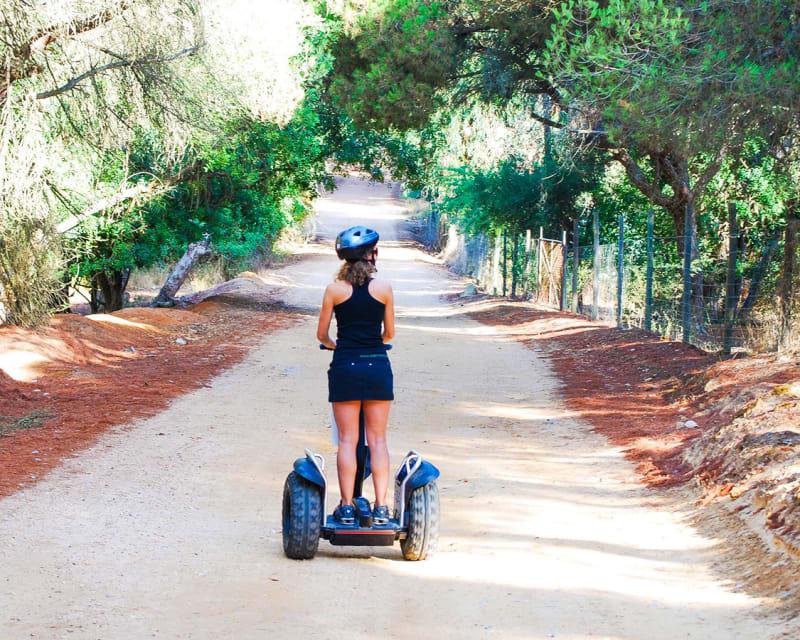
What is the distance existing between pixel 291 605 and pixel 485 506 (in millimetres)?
2664

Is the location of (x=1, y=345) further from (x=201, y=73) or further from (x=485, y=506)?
(x=485, y=506)

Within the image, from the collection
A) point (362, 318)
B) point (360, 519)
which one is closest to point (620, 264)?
point (362, 318)

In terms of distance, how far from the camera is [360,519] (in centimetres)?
625

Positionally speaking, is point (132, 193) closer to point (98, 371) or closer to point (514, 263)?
point (98, 371)

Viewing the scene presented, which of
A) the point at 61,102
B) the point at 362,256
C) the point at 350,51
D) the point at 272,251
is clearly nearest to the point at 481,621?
the point at 362,256

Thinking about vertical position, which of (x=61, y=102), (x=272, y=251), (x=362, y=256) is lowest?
(x=272, y=251)

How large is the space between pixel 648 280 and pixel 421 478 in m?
12.0

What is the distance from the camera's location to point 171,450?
9633mm

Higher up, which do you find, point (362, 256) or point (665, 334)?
point (362, 256)

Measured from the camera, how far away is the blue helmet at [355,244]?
20.2 feet

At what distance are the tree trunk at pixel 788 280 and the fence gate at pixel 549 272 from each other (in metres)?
12.3

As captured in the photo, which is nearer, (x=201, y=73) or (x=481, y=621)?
(x=481, y=621)

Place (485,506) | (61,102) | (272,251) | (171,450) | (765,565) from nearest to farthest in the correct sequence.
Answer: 1. (765,565)
2. (485,506)
3. (171,450)
4. (61,102)
5. (272,251)

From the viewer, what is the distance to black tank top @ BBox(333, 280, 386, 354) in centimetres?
620
